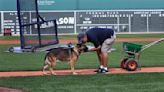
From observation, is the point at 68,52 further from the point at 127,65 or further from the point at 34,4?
the point at 34,4

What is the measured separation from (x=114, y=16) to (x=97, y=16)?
1.33m

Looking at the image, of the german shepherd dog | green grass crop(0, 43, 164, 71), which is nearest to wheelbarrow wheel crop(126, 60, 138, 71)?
the german shepherd dog

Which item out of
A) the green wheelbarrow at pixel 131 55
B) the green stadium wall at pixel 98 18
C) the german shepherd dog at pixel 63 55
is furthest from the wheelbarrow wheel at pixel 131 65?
the green stadium wall at pixel 98 18

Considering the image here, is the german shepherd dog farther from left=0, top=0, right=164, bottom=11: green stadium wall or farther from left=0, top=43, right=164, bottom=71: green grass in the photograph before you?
left=0, top=0, right=164, bottom=11: green stadium wall

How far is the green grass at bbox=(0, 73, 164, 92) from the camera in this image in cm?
1077

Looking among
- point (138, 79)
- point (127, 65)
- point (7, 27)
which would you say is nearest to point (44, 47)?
point (127, 65)

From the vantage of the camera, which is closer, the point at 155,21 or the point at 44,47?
the point at 44,47

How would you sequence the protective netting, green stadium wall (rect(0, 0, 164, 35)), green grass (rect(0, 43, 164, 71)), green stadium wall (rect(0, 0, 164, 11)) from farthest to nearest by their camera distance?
green stadium wall (rect(0, 0, 164, 11))
green stadium wall (rect(0, 0, 164, 35))
the protective netting
green grass (rect(0, 43, 164, 71))

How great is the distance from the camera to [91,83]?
11.6 meters

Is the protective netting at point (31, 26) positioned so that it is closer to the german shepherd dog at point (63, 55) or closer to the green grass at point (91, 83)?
the german shepherd dog at point (63, 55)

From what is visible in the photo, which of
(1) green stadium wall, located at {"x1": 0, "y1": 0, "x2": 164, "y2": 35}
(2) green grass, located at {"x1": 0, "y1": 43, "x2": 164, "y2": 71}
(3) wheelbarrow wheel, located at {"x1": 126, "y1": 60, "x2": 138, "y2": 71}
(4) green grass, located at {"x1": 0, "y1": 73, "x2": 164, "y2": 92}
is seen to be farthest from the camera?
(1) green stadium wall, located at {"x1": 0, "y1": 0, "x2": 164, "y2": 35}

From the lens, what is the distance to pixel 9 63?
57.0 feet

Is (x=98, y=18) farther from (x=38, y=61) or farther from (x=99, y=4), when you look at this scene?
(x=38, y=61)

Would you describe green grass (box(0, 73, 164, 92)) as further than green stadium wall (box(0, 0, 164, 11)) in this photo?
No
